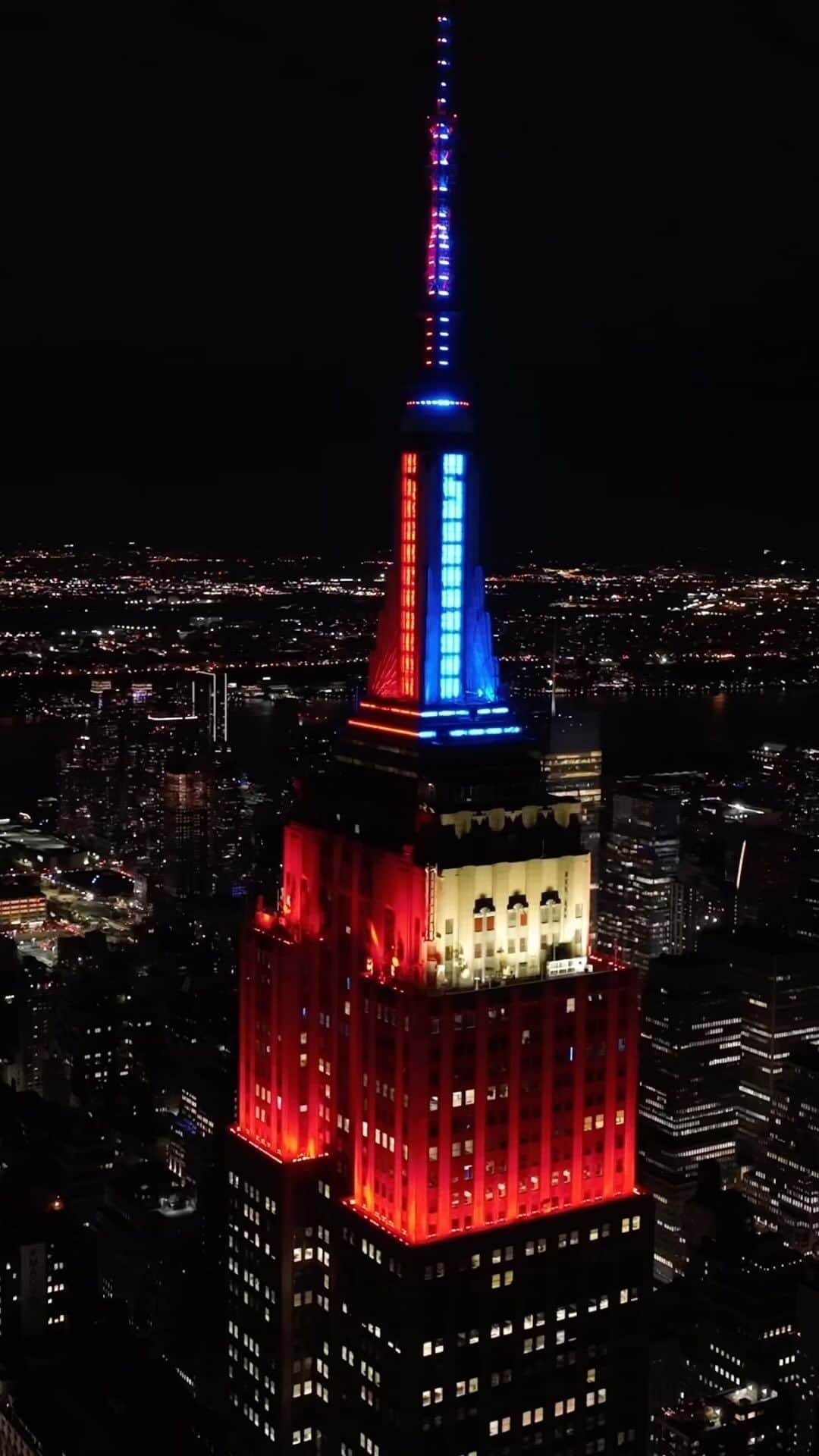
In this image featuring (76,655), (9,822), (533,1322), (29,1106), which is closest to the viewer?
(533,1322)

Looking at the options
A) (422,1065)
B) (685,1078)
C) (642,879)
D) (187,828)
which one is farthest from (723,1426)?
(187,828)

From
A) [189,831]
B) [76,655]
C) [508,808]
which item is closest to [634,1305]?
[508,808]

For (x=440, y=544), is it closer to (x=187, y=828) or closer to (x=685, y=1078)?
(x=685, y=1078)

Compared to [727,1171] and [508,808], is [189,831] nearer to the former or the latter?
[727,1171]

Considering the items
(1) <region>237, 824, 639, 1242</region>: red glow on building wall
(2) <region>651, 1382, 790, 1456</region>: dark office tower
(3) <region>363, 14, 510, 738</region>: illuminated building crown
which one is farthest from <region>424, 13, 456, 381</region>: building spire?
(2) <region>651, 1382, 790, 1456</region>: dark office tower

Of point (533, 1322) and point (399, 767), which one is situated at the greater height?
point (399, 767)

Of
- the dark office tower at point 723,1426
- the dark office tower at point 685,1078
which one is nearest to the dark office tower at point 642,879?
the dark office tower at point 685,1078
